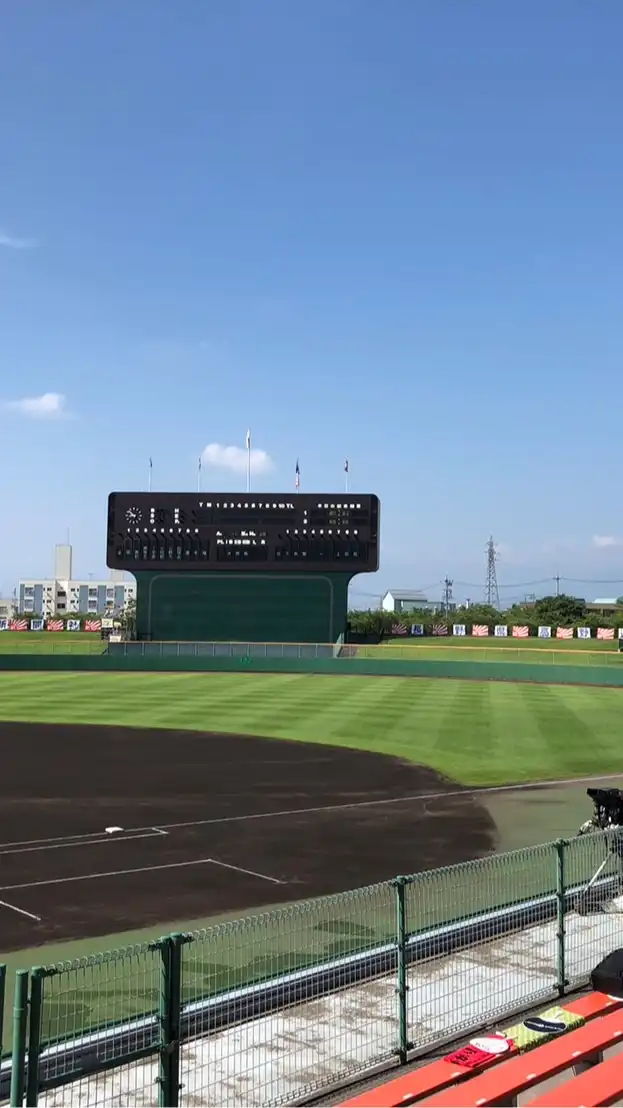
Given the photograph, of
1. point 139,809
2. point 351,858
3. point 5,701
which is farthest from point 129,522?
point 351,858

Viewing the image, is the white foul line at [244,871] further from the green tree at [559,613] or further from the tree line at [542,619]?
the green tree at [559,613]

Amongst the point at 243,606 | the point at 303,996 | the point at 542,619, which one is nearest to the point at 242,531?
the point at 243,606

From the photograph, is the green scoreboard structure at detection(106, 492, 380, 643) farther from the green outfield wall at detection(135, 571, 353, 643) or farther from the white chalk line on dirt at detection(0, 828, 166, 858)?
the white chalk line on dirt at detection(0, 828, 166, 858)

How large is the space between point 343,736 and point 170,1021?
2658 centimetres

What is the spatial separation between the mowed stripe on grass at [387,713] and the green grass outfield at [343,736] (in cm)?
7

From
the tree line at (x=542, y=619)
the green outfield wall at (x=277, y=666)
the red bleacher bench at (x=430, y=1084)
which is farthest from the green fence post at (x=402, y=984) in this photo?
the tree line at (x=542, y=619)

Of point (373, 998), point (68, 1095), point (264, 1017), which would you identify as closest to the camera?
point (68, 1095)

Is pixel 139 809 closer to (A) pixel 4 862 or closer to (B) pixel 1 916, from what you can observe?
(A) pixel 4 862

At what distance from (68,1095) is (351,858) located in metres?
9.26

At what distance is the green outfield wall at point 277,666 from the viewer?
64.7 meters

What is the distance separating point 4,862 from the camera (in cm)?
1619

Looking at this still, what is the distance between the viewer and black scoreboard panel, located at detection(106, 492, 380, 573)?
7625 centimetres

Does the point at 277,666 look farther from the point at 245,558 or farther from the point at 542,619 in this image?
the point at 542,619

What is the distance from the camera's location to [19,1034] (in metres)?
6.29
